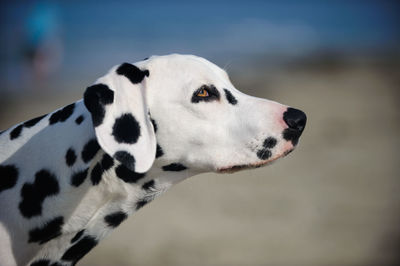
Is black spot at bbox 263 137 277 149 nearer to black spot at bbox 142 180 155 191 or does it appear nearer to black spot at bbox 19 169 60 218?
black spot at bbox 142 180 155 191

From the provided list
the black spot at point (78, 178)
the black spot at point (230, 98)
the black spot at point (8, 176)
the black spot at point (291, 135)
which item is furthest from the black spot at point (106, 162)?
the black spot at point (291, 135)

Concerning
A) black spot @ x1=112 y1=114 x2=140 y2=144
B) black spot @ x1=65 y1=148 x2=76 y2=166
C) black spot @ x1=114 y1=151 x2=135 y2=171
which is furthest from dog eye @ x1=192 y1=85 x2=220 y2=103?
black spot @ x1=65 y1=148 x2=76 y2=166

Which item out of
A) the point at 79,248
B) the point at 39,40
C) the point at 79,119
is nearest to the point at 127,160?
the point at 79,119

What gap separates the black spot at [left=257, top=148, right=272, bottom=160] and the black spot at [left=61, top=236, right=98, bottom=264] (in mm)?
1339

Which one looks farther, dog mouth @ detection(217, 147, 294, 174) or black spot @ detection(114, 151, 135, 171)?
dog mouth @ detection(217, 147, 294, 174)

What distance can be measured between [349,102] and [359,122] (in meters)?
1.39

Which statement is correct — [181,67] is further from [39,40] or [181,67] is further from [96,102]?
[39,40]

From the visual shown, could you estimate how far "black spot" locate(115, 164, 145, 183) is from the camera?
302 centimetres

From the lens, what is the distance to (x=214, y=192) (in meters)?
8.16

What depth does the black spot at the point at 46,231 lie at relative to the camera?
302cm

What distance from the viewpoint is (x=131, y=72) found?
295 cm

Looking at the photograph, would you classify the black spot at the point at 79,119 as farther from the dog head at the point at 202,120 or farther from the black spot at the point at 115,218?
the black spot at the point at 115,218

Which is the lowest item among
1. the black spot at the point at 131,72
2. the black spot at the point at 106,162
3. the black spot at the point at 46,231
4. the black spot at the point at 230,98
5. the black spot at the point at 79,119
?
the black spot at the point at 46,231

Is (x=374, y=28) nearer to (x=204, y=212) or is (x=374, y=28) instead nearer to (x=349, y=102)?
(x=349, y=102)
